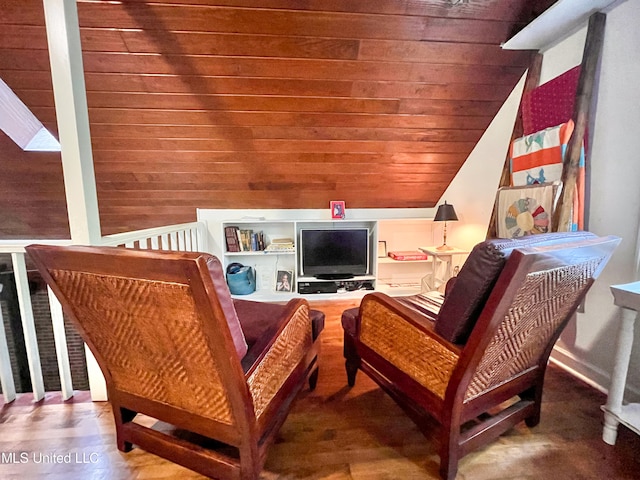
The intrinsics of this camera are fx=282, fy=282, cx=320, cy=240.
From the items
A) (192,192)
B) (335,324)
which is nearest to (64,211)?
(192,192)

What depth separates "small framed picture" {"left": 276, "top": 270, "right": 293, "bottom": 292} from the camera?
3.33 meters

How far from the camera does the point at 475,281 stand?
3.08ft

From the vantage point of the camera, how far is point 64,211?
10.5 feet

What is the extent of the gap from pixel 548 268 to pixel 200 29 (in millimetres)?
2269

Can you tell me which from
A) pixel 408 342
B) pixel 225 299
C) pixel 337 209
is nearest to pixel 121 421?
pixel 225 299

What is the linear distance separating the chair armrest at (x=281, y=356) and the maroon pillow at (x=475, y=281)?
0.58 metres

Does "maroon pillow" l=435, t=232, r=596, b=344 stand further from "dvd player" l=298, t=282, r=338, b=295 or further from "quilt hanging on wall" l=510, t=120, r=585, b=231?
"dvd player" l=298, t=282, r=338, b=295

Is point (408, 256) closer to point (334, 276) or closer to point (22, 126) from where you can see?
point (334, 276)

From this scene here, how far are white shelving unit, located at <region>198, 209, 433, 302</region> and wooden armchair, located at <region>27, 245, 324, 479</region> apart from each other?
203 cm

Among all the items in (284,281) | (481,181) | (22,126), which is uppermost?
(22,126)

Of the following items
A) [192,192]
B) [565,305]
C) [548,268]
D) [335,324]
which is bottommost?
[335,324]

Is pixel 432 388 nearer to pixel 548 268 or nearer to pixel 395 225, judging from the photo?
pixel 548 268

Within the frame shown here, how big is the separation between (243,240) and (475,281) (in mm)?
2677

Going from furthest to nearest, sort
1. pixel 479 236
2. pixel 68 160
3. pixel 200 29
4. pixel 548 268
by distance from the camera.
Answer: pixel 479 236
pixel 200 29
pixel 68 160
pixel 548 268
